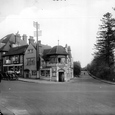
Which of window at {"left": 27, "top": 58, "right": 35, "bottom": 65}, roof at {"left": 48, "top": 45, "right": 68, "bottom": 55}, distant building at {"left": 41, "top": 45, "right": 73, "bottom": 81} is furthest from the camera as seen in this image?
window at {"left": 27, "top": 58, "right": 35, "bottom": 65}

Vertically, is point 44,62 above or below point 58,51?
below

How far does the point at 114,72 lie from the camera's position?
104ft

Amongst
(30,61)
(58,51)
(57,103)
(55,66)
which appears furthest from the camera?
(30,61)

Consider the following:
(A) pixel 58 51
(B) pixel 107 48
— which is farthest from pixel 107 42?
(A) pixel 58 51

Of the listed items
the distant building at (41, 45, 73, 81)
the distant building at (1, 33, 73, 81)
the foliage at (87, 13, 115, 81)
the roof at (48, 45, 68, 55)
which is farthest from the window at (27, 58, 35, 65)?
the foliage at (87, 13, 115, 81)

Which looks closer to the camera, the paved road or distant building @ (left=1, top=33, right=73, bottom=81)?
the paved road

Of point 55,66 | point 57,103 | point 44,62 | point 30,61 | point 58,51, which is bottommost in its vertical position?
point 57,103

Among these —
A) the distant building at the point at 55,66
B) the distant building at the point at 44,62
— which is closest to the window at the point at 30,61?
the distant building at the point at 44,62

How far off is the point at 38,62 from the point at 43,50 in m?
3.44

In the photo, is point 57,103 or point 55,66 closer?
point 57,103

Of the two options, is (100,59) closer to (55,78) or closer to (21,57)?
(55,78)

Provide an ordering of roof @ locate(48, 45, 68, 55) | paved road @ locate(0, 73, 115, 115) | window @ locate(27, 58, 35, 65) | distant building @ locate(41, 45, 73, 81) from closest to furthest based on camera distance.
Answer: paved road @ locate(0, 73, 115, 115)
distant building @ locate(41, 45, 73, 81)
roof @ locate(48, 45, 68, 55)
window @ locate(27, 58, 35, 65)

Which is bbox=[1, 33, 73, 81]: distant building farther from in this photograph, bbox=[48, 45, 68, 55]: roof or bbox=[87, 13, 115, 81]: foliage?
bbox=[87, 13, 115, 81]: foliage

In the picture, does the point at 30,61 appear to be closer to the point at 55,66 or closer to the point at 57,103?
the point at 55,66
